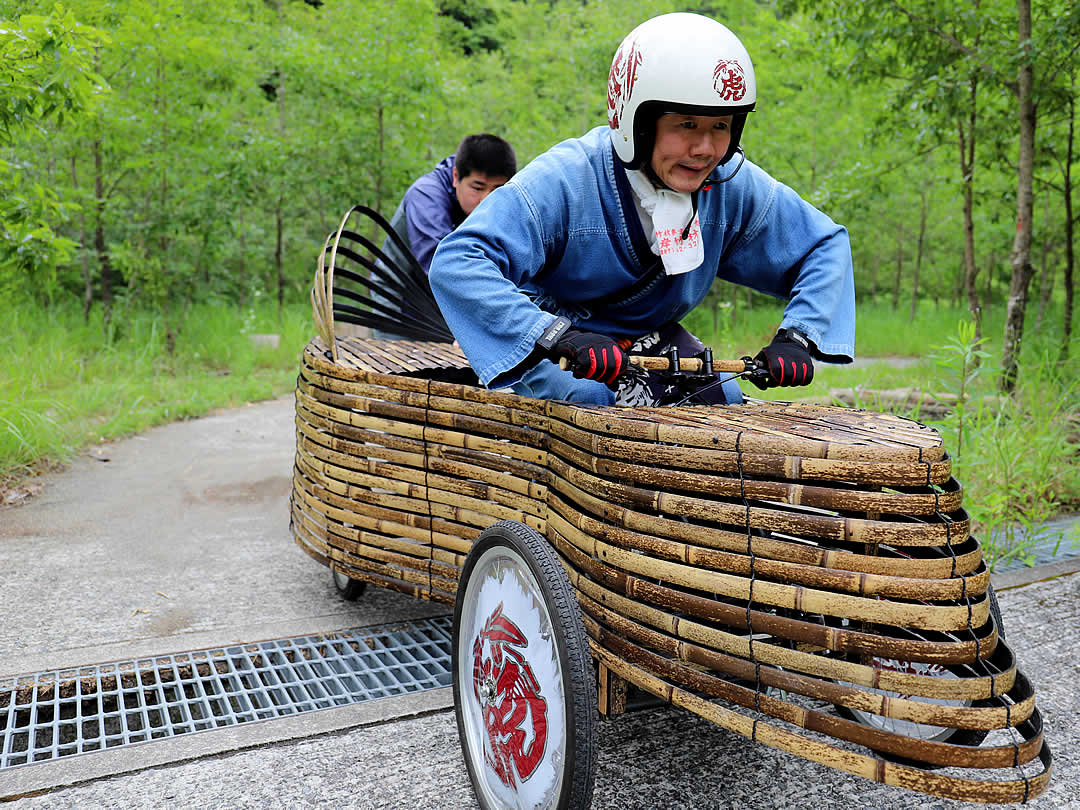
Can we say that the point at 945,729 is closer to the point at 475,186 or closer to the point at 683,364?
the point at 683,364

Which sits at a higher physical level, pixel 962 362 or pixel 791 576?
pixel 962 362

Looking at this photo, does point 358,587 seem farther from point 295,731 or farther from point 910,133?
point 910,133

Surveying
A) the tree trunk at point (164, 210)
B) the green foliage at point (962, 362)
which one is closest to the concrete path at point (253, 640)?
the green foliage at point (962, 362)

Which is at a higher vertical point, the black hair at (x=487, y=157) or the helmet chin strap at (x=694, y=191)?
the black hair at (x=487, y=157)

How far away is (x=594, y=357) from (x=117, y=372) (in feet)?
22.5

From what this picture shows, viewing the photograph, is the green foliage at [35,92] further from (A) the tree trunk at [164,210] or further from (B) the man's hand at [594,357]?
(A) the tree trunk at [164,210]

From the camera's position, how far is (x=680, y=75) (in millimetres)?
1947

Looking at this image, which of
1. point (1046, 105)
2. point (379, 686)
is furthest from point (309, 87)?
point (379, 686)

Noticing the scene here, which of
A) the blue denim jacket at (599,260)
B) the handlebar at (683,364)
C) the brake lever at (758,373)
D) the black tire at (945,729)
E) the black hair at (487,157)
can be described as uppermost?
the black hair at (487,157)

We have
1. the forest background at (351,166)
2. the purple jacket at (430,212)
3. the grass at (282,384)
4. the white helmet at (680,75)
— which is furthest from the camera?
the forest background at (351,166)

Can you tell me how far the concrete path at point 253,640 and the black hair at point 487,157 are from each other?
6.43ft

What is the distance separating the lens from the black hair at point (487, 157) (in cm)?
406

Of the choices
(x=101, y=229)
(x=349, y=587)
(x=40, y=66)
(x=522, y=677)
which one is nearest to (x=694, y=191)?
(x=522, y=677)

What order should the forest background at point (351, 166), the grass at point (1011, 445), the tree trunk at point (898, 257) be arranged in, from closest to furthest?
the grass at point (1011, 445) < the forest background at point (351, 166) < the tree trunk at point (898, 257)
